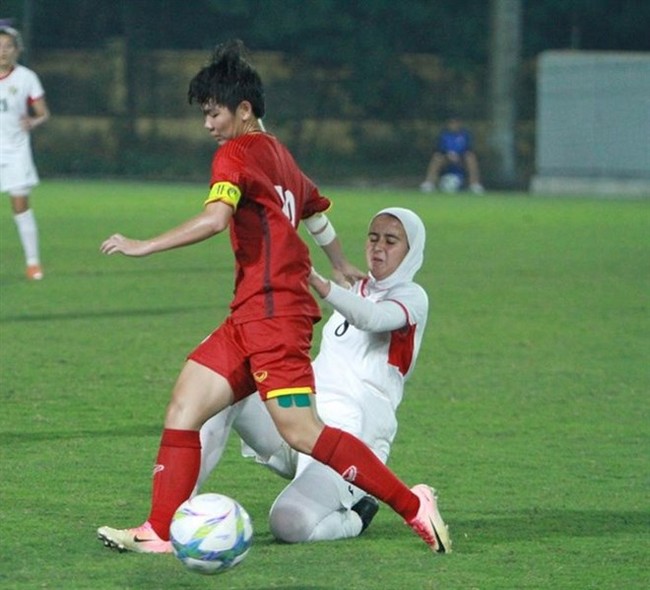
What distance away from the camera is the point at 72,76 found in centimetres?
3988

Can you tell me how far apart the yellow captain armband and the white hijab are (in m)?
1.10

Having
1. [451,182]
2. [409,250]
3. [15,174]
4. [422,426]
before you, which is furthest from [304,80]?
[409,250]

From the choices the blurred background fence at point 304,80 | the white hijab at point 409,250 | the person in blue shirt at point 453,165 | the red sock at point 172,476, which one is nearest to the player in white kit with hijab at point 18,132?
the white hijab at point 409,250

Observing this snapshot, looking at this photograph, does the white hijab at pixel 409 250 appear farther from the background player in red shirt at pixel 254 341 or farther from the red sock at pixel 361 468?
the red sock at pixel 361 468

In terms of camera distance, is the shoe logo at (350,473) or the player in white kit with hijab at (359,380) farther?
the player in white kit with hijab at (359,380)

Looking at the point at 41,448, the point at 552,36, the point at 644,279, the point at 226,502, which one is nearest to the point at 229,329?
the point at 226,502

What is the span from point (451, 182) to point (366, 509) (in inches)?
1199

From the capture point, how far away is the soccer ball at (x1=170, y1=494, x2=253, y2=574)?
5.16 meters

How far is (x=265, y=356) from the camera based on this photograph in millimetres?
5512

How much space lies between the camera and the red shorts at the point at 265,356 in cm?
551

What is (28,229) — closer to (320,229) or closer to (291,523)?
(320,229)

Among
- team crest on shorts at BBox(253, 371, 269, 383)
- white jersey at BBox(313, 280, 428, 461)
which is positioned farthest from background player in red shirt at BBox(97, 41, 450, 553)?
white jersey at BBox(313, 280, 428, 461)

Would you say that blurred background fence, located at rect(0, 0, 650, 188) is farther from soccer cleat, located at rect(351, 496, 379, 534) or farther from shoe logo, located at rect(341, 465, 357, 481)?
shoe logo, located at rect(341, 465, 357, 481)

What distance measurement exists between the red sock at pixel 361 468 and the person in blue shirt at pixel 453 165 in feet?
99.1
